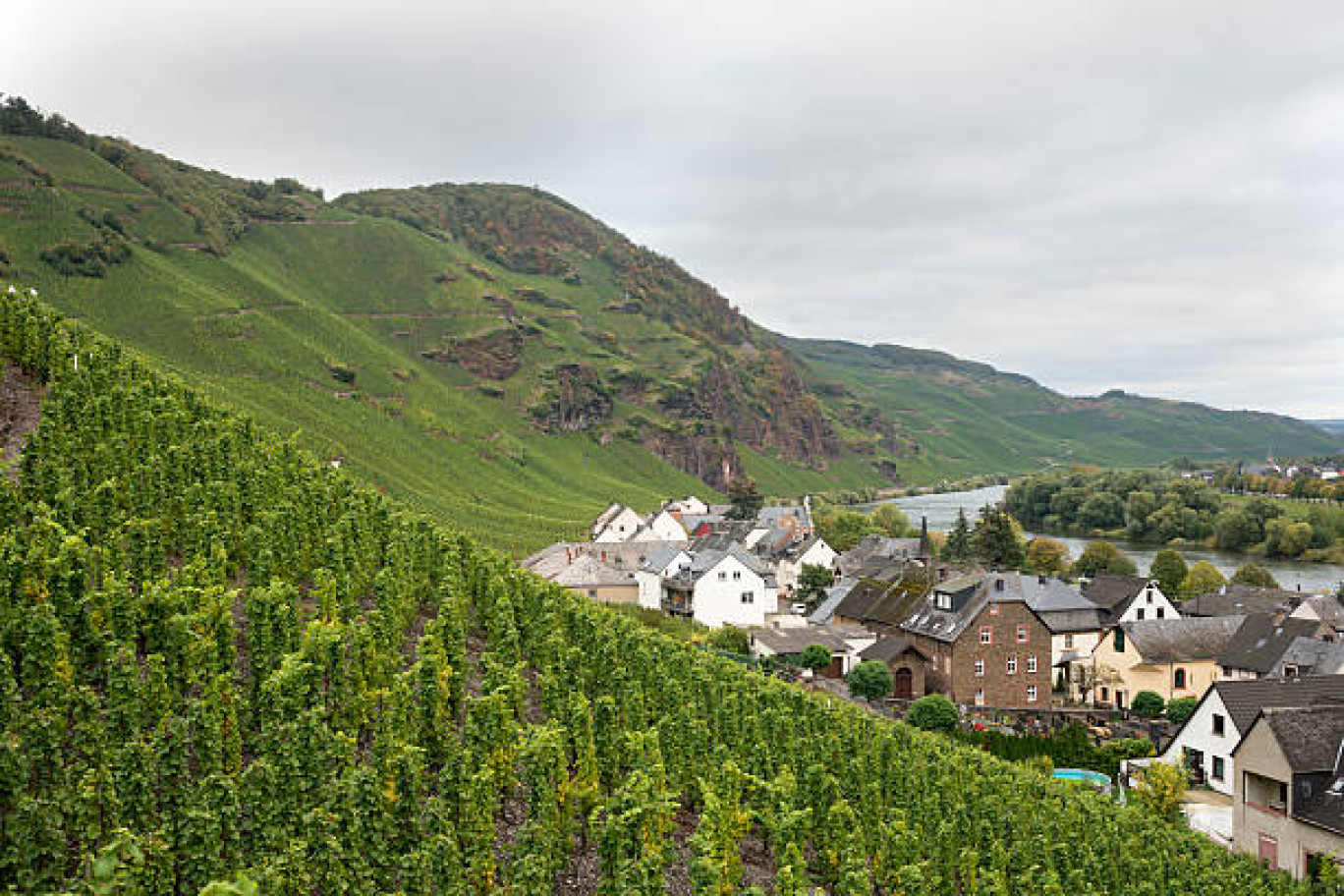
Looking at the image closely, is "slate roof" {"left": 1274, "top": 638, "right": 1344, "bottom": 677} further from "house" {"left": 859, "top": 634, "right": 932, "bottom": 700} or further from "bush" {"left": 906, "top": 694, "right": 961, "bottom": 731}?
"bush" {"left": 906, "top": 694, "right": 961, "bottom": 731}

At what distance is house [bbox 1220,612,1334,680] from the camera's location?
5588 centimetres

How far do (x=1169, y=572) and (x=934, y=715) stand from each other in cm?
6622

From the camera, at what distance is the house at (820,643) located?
205 feet

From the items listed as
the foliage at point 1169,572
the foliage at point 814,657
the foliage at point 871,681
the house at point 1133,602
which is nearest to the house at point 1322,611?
the house at point 1133,602

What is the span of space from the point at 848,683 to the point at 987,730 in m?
11.3

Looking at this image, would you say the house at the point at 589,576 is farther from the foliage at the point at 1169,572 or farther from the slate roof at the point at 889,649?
the foliage at the point at 1169,572

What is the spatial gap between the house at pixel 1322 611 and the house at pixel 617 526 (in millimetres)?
72376

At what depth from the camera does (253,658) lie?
16.9m

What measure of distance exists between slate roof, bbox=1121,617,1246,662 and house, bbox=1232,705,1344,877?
29668mm

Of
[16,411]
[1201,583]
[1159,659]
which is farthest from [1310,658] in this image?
[16,411]

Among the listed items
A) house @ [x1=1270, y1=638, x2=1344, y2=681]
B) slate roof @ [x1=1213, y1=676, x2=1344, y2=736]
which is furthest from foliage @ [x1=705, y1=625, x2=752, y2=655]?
house @ [x1=1270, y1=638, x2=1344, y2=681]

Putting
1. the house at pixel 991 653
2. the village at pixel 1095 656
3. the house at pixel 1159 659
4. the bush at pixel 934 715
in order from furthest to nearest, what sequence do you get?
the house at pixel 1159 659, the house at pixel 991 653, the bush at pixel 934 715, the village at pixel 1095 656

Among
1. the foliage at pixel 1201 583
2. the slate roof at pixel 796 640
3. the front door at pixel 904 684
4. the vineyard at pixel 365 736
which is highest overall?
the vineyard at pixel 365 736

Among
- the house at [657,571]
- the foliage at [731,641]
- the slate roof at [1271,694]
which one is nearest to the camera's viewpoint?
the slate roof at [1271,694]
